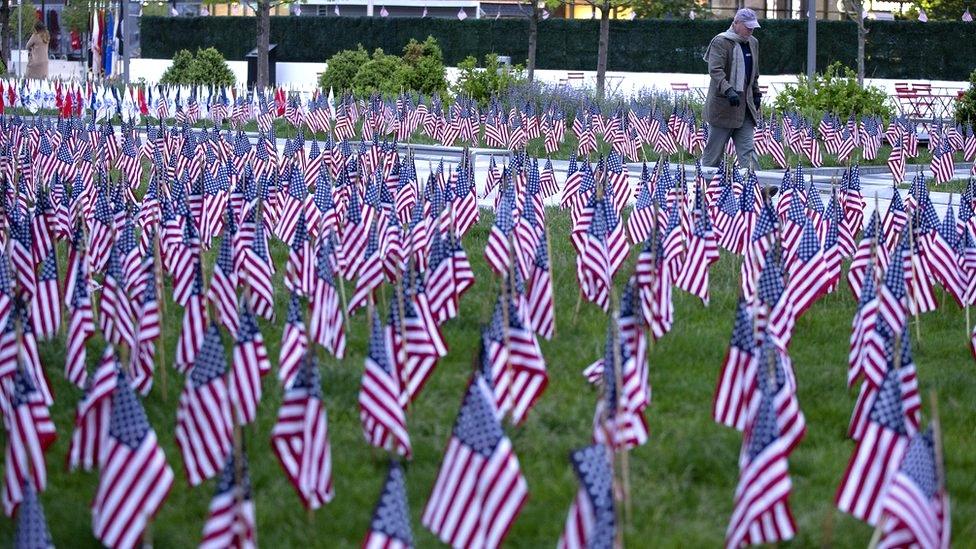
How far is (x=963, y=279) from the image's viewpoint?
9938mm

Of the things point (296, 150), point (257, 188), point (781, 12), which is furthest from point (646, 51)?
point (257, 188)

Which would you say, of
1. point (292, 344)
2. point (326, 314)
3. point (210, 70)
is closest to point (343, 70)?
point (210, 70)

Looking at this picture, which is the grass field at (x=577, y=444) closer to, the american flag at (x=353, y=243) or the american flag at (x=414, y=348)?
the american flag at (x=414, y=348)

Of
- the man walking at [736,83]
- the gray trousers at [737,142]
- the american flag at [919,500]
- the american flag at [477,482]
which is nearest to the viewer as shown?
the american flag at [919,500]

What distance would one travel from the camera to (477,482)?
5156 millimetres

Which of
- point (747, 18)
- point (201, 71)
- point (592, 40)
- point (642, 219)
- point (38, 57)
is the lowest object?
point (642, 219)

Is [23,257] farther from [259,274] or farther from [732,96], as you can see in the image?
[732,96]

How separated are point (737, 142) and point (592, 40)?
2954 centimetres

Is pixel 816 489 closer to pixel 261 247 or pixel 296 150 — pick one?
pixel 261 247

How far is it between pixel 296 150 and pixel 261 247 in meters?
8.21

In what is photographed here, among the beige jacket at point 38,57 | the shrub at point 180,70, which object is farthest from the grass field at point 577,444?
the shrub at point 180,70

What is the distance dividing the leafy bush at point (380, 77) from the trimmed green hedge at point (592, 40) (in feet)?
38.6

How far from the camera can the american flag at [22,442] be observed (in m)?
5.68

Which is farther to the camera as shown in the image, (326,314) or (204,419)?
(326,314)
